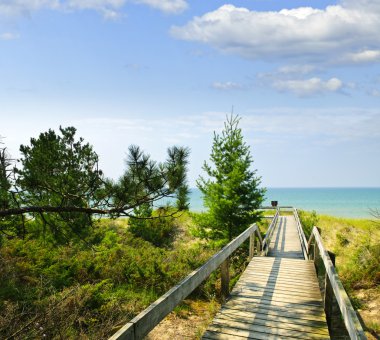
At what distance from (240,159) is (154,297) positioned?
9426 mm

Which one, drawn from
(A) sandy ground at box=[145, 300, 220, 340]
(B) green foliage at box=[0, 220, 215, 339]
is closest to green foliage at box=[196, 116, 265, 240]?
(B) green foliage at box=[0, 220, 215, 339]

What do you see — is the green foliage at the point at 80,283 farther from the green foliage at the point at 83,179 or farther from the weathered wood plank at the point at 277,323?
the weathered wood plank at the point at 277,323

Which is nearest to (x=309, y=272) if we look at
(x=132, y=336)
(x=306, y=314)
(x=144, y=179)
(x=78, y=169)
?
(x=306, y=314)

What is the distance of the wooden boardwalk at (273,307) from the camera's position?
15.4 feet

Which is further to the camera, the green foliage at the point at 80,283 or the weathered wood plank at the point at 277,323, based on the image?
the green foliage at the point at 80,283

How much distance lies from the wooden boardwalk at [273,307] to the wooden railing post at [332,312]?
0.15 meters

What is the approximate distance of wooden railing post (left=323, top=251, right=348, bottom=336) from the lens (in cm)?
552

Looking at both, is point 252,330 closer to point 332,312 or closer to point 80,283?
point 332,312

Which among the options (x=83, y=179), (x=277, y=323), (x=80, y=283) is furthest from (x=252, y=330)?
(x=80, y=283)

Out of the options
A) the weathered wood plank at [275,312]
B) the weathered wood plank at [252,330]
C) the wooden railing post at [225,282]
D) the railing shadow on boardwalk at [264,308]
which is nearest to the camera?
the railing shadow on boardwalk at [264,308]

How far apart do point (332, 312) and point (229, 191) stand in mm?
9973

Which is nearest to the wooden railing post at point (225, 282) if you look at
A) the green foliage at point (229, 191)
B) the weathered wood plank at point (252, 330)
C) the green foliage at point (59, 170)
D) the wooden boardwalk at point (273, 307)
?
the wooden boardwalk at point (273, 307)

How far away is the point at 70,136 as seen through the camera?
23.1 ft

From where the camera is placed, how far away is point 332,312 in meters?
5.73
